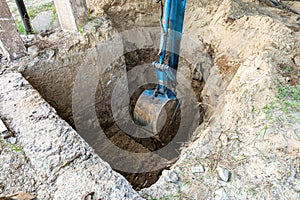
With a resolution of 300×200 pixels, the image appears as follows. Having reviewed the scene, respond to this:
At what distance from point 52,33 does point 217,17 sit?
66.7 inches

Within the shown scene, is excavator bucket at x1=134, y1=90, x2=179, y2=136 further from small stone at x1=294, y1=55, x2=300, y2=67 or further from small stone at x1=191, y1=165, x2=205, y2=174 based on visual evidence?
small stone at x1=294, y1=55, x2=300, y2=67

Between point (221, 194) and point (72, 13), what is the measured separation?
193cm

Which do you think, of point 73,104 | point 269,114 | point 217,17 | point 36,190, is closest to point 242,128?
point 269,114

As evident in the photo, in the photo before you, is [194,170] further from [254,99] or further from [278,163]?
[254,99]

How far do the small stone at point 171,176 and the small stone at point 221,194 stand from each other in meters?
0.21

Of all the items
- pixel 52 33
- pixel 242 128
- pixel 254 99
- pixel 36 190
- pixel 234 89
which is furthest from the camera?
pixel 52 33

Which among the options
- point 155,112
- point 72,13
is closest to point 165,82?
point 155,112

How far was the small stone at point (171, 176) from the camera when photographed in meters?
1.20

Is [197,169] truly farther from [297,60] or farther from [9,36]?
[9,36]

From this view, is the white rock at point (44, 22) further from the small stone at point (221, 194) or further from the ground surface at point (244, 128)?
the small stone at point (221, 194)

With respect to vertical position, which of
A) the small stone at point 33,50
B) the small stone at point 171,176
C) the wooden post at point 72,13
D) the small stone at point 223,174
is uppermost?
the wooden post at point 72,13

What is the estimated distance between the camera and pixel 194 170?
1.25 metres

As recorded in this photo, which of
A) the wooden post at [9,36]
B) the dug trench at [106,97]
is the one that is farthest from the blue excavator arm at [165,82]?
the wooden post at [9,36]

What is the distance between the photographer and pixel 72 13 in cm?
210
